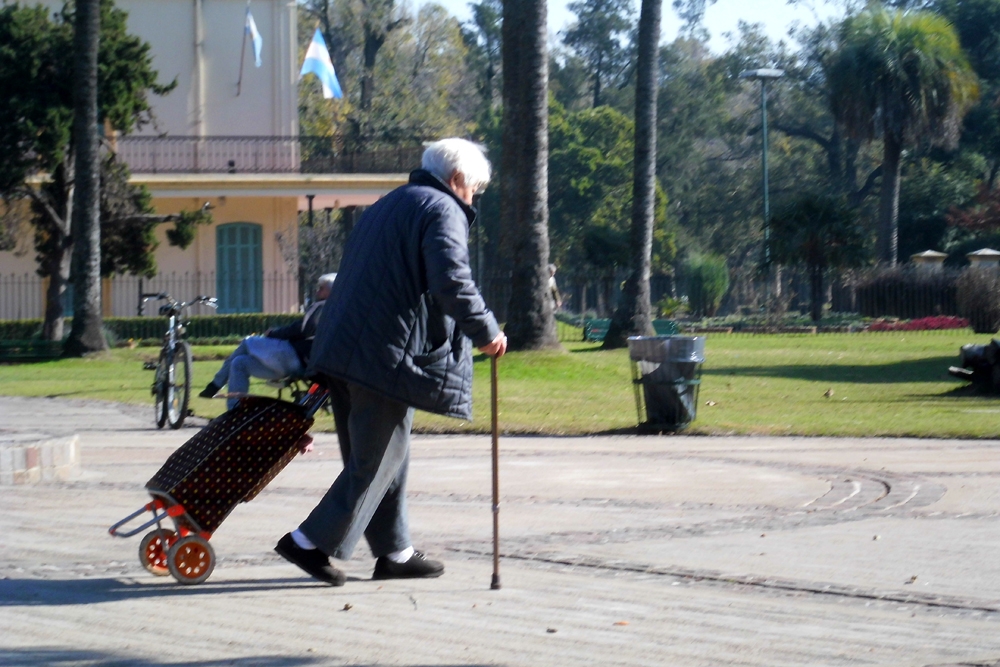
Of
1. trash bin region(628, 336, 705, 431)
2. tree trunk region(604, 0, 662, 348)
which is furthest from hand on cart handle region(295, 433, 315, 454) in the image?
tree trunk region(604, 0, 662, 348)

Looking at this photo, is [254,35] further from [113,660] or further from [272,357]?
[113,660]

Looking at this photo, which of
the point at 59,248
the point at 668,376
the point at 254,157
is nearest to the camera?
the point at 668,376

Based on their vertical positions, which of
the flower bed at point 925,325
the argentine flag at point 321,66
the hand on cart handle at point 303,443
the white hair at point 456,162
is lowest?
the flower bed at point 925,325

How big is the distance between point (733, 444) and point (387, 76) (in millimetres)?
42127

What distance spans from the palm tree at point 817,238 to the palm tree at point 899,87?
18.4 ft

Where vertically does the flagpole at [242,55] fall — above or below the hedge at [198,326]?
above

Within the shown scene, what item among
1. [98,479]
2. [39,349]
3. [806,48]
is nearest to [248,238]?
[39,349]

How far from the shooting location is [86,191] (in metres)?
21.5

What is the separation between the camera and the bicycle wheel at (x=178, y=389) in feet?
38.0

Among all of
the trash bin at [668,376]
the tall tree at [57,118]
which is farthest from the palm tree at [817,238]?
the trash bin at [668,376]

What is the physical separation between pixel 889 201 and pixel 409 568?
33486 millimetres

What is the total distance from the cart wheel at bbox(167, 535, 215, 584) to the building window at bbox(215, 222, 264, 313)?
26841 millimetres

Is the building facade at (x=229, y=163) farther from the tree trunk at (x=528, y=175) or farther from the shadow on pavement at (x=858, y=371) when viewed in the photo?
the shadow on pavement at (x=858, y=371)

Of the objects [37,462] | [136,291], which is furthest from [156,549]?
[136,291]
